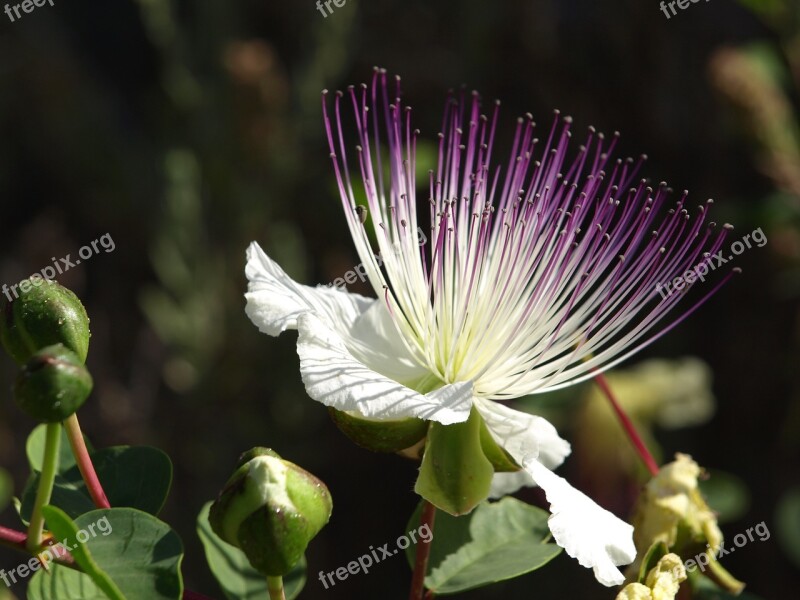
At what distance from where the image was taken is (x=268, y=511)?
3.64 ft

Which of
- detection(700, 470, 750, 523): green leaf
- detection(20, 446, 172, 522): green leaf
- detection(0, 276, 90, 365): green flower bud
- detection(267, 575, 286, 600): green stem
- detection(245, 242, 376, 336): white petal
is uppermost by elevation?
detection(0, 276, 90, 365): green flower bud

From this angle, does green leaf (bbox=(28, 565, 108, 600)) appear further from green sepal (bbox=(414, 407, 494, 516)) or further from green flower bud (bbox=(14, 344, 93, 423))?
green sepal (bbox=(414, 407, 494, 516))

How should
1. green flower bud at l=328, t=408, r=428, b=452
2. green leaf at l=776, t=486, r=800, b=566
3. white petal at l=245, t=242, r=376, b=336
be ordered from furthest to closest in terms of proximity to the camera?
green leaf at l=776, t=486, r=800, b=566 → white petal at l=245, t=242, r=376, b=336 → green flower bud at l=328, t=408, r=428, b=452

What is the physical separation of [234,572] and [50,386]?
584 mm

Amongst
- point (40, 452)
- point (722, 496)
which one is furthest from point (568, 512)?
point (722, 496)

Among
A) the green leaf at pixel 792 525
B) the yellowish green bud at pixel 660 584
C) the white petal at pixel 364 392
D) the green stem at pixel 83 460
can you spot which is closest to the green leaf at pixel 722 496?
the green leaf at pixel 792 525

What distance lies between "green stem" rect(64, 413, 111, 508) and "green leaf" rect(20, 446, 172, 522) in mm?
68

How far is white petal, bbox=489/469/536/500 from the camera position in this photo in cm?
150

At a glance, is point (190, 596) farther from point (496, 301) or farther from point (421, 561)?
point (496, 301)

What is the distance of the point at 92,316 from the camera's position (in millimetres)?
5129

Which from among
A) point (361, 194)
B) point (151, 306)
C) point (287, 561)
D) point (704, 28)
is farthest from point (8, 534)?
point (704, 28)

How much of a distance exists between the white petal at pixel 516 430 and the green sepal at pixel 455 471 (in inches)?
1.7

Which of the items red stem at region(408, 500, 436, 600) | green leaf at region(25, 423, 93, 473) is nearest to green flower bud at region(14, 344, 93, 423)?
green leaf at region(25, 423, 93, 473)

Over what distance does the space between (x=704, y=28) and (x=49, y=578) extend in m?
3.63
